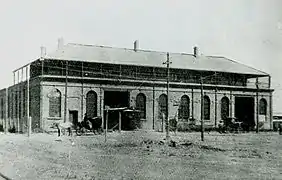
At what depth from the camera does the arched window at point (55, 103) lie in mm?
11429

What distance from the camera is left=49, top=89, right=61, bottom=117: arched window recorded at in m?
11.4

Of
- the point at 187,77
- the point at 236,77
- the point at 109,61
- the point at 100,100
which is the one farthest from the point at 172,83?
the point at 100,100

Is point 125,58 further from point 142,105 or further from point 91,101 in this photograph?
point 91,101

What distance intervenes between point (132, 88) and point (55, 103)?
2738 millimetres

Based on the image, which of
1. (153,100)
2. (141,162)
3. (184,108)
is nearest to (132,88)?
(153,100)

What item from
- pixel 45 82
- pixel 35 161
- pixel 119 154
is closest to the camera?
pixel 35 161

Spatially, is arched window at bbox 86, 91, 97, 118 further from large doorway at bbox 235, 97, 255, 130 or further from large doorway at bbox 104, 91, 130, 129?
large doorway at bbox 235, 97, 255, 130

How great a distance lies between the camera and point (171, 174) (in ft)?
15.8

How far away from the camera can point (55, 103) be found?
12039mm

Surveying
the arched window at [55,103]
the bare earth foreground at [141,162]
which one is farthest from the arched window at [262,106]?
the arched window at [55,103]

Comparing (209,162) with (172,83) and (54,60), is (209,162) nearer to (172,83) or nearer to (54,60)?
(172,83)

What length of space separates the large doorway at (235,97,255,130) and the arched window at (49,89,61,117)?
13.5 ft

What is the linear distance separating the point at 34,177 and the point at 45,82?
8.22 metres

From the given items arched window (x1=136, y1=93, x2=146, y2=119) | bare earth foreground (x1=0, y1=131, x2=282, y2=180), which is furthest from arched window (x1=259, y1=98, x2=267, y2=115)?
bare earth foreground (x1=0, y1=131, x2=282, y2=180)
